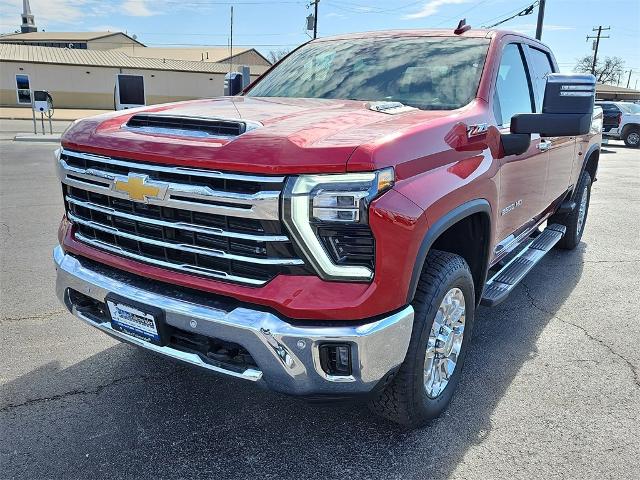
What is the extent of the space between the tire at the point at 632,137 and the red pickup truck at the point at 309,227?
22.4 meters

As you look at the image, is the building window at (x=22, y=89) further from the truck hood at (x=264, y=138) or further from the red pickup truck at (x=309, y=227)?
the truck hood at (x=264, y=138)

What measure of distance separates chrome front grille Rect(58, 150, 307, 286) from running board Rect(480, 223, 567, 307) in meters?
1.69

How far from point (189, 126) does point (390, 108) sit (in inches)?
42.8

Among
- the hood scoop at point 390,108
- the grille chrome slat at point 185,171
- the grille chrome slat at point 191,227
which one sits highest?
the hood scoop at point 390,108

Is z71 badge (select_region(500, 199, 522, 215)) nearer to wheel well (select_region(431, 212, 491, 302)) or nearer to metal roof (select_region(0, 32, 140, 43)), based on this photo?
wheel well (select_region(431, 212, 491, 302))

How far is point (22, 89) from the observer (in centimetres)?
3781

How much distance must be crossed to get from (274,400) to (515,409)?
1.34m

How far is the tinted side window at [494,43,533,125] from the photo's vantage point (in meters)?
3.47

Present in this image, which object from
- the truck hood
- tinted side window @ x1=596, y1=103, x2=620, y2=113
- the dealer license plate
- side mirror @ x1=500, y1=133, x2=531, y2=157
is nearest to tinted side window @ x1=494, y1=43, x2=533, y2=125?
side mirror @ x1=500, y1=133, x2=531, y2=157

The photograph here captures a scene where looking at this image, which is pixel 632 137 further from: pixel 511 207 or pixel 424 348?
pixel 424 348

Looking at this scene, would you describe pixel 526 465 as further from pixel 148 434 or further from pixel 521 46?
pixel 521 46

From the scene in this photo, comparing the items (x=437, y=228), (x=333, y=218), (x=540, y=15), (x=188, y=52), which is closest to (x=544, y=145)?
(x=437, y=228)

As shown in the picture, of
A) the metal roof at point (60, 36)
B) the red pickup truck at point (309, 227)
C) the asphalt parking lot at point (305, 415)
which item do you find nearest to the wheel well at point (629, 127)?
the asphalt parking lot at point (305, 415)

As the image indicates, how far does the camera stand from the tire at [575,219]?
19.4 feet
